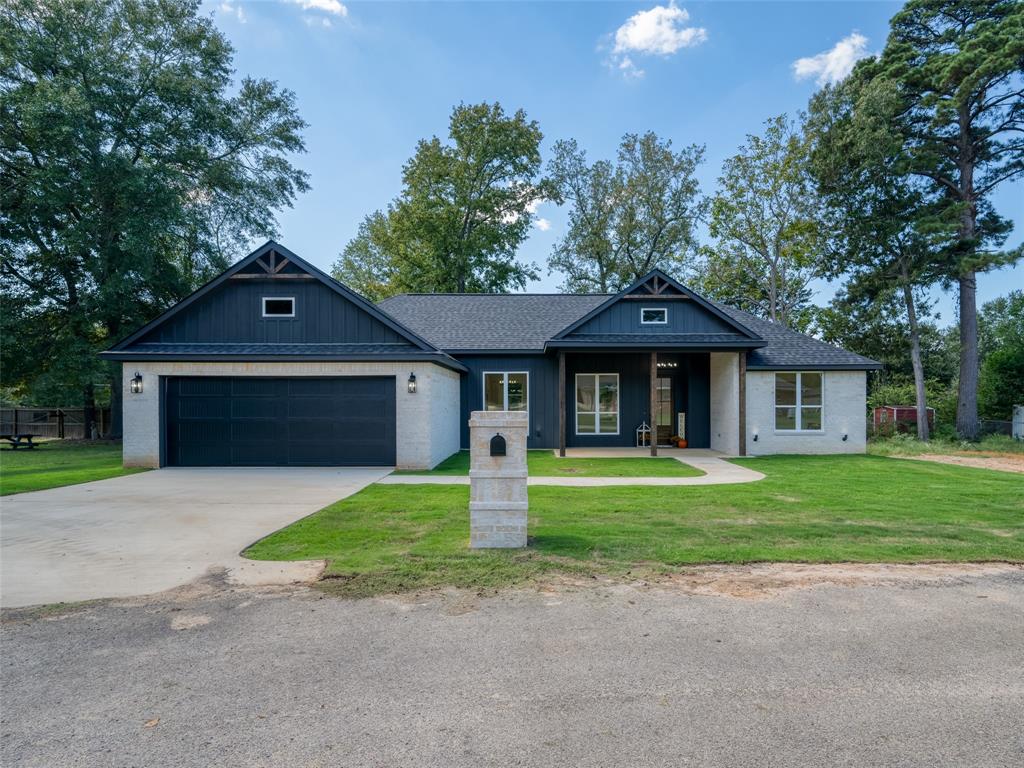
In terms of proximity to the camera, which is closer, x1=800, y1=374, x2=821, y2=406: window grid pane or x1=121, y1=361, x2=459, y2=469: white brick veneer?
x1=121, y1=361, x2=459, y2=469: white brick veneer

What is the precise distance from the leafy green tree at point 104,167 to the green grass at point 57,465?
2.70 m

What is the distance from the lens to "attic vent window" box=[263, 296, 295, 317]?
12.8 m

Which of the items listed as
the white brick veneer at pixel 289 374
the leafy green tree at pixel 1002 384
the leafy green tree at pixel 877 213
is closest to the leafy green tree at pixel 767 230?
the leafy green tree at pixel 877 213

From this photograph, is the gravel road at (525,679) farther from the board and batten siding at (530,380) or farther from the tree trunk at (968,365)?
the tree trunk at (968,365)

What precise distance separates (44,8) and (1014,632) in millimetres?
31859

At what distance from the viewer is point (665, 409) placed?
678 inches

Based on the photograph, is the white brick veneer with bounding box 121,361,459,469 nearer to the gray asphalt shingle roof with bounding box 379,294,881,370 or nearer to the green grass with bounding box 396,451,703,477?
the green grass with bounding box 396,451,703,477

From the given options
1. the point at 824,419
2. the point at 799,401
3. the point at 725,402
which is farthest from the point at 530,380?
the point at 824,419

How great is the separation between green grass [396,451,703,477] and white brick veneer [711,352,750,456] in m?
2.79

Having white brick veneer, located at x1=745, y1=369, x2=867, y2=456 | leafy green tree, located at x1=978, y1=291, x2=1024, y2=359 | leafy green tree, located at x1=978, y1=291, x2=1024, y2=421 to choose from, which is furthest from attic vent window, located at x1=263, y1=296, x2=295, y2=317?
leafy green tree, located at x1=978, y1=291, x2=1024, y2=359

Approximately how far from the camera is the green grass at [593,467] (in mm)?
11219

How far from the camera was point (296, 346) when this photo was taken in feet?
41.6

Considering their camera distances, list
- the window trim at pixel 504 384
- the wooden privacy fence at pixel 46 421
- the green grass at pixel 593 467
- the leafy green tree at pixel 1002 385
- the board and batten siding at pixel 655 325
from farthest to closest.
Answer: the wooden privacy fence at pixel 46 421 → the leafy green tree at pixel 1002 385 → the window trim at pixel 504 384 → the board and batten siding at pixel 655 325 → the green grass at pixel 593 467

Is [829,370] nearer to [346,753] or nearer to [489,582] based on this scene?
[489,582]
